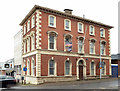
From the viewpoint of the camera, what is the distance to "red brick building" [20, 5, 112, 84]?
89.1ft

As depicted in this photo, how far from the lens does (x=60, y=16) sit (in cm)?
2991

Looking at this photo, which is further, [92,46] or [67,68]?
[92,46]

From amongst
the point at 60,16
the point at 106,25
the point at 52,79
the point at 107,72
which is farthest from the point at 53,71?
the point at 106,25

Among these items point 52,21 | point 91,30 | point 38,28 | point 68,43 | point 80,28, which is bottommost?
point 68,43

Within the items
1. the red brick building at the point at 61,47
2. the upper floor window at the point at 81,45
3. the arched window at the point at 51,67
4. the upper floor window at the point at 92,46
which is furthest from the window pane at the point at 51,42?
the upper floor window at the point at 92,46

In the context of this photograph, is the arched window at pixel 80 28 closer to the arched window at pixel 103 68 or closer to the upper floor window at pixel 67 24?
Result: the upper floor window at pixel 67 24

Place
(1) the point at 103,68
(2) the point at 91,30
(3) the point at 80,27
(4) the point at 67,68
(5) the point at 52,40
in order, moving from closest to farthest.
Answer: (5) the point at 52,40 < (4) the point at 67,68 < (3) the point at 80,27 < (2) the point at 91,30 < (1) the point at 103,68

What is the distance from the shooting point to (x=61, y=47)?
29359 mm

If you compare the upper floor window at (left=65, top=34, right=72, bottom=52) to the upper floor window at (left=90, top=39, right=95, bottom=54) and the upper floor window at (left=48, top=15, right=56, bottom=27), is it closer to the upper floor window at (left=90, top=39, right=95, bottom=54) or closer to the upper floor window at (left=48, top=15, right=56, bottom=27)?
the upper floor window at (left=48, top=15, right=56, bottom=27)

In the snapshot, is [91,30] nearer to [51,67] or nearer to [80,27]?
[80,27]

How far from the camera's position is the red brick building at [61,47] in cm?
2717

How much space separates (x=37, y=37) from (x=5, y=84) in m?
9.44

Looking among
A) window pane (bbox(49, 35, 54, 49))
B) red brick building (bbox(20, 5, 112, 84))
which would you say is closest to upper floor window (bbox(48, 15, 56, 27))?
red brick building (bbox(20, 5, 112, 84))

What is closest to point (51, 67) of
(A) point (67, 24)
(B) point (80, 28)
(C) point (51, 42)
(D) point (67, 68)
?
(D) point (67, 68)
